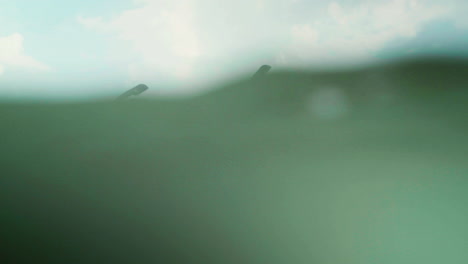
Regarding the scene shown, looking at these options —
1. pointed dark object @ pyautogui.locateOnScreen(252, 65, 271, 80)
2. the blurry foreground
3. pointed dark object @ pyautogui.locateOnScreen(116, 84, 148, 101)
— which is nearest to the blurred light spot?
the blurry foreground

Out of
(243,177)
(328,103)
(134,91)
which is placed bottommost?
(243,177)

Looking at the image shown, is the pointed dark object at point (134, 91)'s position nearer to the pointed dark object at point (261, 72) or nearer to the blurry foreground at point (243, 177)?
the blurry foreground at point (243, 177)

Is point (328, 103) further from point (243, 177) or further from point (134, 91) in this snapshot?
point (134, 91)

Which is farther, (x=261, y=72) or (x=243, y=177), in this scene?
(x=261, y=72)

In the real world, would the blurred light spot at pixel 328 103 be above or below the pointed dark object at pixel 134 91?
below

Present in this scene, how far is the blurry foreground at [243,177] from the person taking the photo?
125 centimetres

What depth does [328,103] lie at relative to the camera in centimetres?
165

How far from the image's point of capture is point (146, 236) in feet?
4.11

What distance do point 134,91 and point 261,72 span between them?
22.7 inches

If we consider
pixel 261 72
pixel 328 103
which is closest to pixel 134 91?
pixel 261 72

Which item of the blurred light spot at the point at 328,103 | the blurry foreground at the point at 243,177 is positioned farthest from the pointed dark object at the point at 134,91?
the blurred light spot at the point at 328,103

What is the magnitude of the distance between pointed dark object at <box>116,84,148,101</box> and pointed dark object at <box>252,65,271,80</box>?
19.7 inches

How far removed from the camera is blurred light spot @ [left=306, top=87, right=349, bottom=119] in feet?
5.24

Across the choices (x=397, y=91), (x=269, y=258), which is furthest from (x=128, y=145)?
(x=397, y=91)
